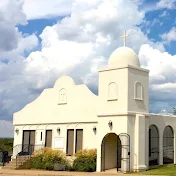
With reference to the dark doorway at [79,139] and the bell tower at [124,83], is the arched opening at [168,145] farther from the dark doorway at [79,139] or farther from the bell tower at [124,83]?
the dark doorway at [79,139]

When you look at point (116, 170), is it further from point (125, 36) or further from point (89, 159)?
point (125, 36)

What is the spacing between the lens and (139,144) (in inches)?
994

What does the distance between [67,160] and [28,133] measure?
634 centimetres

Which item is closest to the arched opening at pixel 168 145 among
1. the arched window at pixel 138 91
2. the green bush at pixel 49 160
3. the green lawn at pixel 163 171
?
the green lawn at pixel 163 171

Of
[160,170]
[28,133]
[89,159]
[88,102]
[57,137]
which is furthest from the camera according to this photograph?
[28,133]

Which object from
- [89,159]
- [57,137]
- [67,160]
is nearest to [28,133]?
[57,137]

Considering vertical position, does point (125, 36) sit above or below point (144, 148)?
above

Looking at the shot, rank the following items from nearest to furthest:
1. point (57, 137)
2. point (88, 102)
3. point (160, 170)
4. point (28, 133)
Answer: point (160, 170) → point (88, 102) → point (57, 137) → point (28, 133)

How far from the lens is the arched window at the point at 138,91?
2599cm

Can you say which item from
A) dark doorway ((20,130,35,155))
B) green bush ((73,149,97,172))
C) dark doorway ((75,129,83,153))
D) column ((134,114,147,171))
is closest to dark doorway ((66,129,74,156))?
dark doorway ((75,129,83,153))

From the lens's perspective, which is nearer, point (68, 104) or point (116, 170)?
point (116, 170)

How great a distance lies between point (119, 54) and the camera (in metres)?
26.7

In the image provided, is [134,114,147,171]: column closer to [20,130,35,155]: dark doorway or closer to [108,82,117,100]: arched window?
[108,82,117,100]: arched window

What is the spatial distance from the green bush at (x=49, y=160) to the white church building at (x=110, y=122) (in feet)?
4.96
